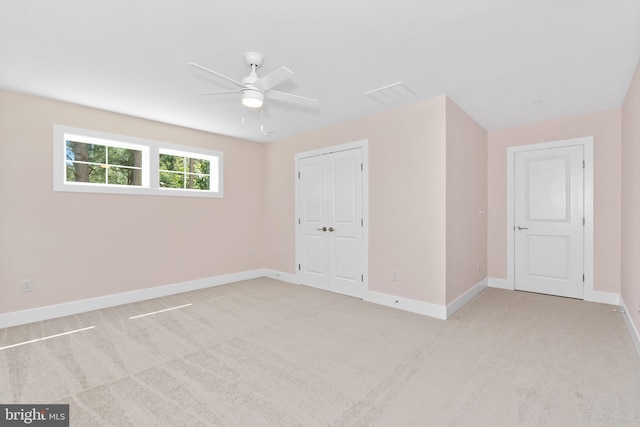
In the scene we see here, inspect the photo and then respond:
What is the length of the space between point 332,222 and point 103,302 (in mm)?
3243

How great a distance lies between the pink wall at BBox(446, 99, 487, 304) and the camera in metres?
3.57

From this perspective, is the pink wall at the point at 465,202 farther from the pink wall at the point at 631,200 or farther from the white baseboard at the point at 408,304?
the pink wall at the point at 631,200

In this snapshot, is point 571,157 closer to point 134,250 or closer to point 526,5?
point 526,5

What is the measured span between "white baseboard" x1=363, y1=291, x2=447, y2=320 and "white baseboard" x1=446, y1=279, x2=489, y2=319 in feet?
0.34

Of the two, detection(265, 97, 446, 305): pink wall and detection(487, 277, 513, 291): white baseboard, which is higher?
detection(265, 97, 446, 305): pink wall

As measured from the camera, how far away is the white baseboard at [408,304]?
3.45 metres

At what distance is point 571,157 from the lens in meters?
4.16

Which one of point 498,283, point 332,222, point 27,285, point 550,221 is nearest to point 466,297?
point 498,283

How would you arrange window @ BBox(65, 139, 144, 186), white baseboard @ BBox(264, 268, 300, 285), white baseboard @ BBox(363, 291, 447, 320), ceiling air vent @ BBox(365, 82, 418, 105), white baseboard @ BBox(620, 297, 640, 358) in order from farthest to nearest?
white baseboard @ BBox(264, 268, 300, 285), window @ BBox(65, 139, 144, 186), white baseboard @ BBox(363, 291, 447, 320), ceiling air vent @ BBox(365, 82, 418, 105), white baseboard @ BBox(620, 297, 640, 358)

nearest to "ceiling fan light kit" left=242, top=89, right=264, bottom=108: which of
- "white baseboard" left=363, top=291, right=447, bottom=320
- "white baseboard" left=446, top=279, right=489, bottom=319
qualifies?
"white baseboard" left=363, top=291, right=447, bottom=320

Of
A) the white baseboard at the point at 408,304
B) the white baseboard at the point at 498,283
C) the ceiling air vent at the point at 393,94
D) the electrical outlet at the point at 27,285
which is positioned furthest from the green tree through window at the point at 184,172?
the white baseboard at the point at 498,283

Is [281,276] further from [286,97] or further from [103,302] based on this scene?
[286,97]

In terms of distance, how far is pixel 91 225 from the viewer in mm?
3789

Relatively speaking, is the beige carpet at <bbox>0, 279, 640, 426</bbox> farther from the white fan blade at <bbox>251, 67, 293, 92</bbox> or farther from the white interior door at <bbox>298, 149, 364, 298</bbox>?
the white fan blade at <bbox>251, 67, 293, 92</bbox>
